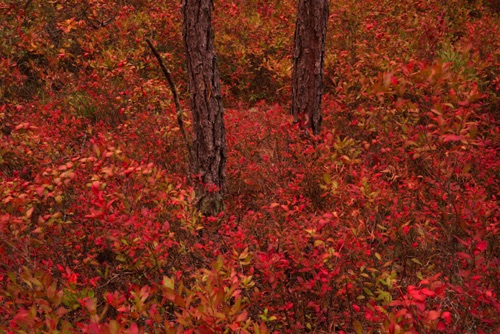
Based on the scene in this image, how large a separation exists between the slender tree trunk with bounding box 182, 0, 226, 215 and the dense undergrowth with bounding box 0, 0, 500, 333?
302 millimetres

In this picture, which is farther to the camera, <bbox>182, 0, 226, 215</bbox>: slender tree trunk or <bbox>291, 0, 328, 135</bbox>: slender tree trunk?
<bbox>291, 0, 328, 135</bbox>: slender tree trunk

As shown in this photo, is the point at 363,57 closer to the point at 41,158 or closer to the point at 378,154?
the point at 378,154

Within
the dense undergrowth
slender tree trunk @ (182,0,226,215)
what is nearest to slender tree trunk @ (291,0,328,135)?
the dense undergrowth

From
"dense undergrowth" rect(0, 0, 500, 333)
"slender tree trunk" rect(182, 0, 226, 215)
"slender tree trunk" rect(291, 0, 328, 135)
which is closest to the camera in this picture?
"dense undergrowth" rect(0, 0, 500, 333)

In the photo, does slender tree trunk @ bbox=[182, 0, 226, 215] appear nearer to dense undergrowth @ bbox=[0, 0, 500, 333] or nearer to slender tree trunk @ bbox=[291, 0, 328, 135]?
dense undergrowth @ bbox=[0, 0, 500, 333]

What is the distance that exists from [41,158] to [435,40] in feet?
21.9

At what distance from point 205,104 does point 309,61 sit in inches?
67.2

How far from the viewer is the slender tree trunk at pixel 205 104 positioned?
380cm

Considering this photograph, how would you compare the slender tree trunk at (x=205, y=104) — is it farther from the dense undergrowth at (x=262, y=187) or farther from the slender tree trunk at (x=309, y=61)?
the slender tree trunk at (x=309, y=61)

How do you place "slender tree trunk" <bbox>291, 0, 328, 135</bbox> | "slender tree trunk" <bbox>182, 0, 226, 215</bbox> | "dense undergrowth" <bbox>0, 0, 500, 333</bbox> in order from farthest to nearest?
"slender tree trunk" <bbox>291, 0, 328, 135</bbox> < "slender tree trunk" <bbox>182, 0, 226, 215</bbox> < "dense undergrowth" <bbox>0, 0, 500, 333</bbox>

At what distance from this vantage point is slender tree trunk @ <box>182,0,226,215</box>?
12.5 feet

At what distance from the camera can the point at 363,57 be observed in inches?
276

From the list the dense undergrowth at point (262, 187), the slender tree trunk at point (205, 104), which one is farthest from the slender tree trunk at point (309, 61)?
the slender tree trunk at point (205, 104)

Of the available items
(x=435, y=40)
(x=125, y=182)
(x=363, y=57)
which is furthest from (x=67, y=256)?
(x=435, y=40)
